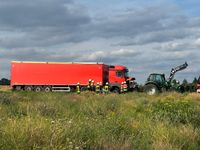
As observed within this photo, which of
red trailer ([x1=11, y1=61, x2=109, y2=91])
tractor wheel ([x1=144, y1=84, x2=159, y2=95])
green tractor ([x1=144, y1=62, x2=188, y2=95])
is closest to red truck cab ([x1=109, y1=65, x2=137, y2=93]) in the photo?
red trailer ([x1=11, y1=61, x2=109, y2=91])

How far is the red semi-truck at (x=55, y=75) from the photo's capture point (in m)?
65.3

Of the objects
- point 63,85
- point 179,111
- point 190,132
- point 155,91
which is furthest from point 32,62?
point 190,132

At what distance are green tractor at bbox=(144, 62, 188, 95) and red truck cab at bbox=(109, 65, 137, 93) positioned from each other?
6827mm

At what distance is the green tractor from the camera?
54.1 meters

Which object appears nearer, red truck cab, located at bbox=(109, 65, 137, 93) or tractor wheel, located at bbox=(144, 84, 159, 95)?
tractor wheel, located at bbox=(144, 84, 159, 95)

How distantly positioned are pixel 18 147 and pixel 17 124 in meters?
0.96

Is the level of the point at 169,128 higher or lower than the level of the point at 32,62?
lower

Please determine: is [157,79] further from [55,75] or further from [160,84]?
[55,75]

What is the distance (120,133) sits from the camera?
456 inches

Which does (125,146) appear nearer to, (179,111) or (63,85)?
(179,111)

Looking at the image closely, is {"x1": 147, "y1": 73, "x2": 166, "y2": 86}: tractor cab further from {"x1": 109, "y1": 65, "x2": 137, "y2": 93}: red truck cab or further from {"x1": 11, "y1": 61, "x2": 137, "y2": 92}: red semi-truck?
{"x1": 11, "y1": 61, "x2": 137, "y2": 92}: red semi-truck

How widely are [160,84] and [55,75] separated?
53.6 ft

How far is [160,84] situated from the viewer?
5494 cm

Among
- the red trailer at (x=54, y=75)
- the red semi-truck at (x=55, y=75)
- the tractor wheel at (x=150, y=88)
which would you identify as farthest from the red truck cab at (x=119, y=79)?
the tractor wheel at (x=150, y=88)
